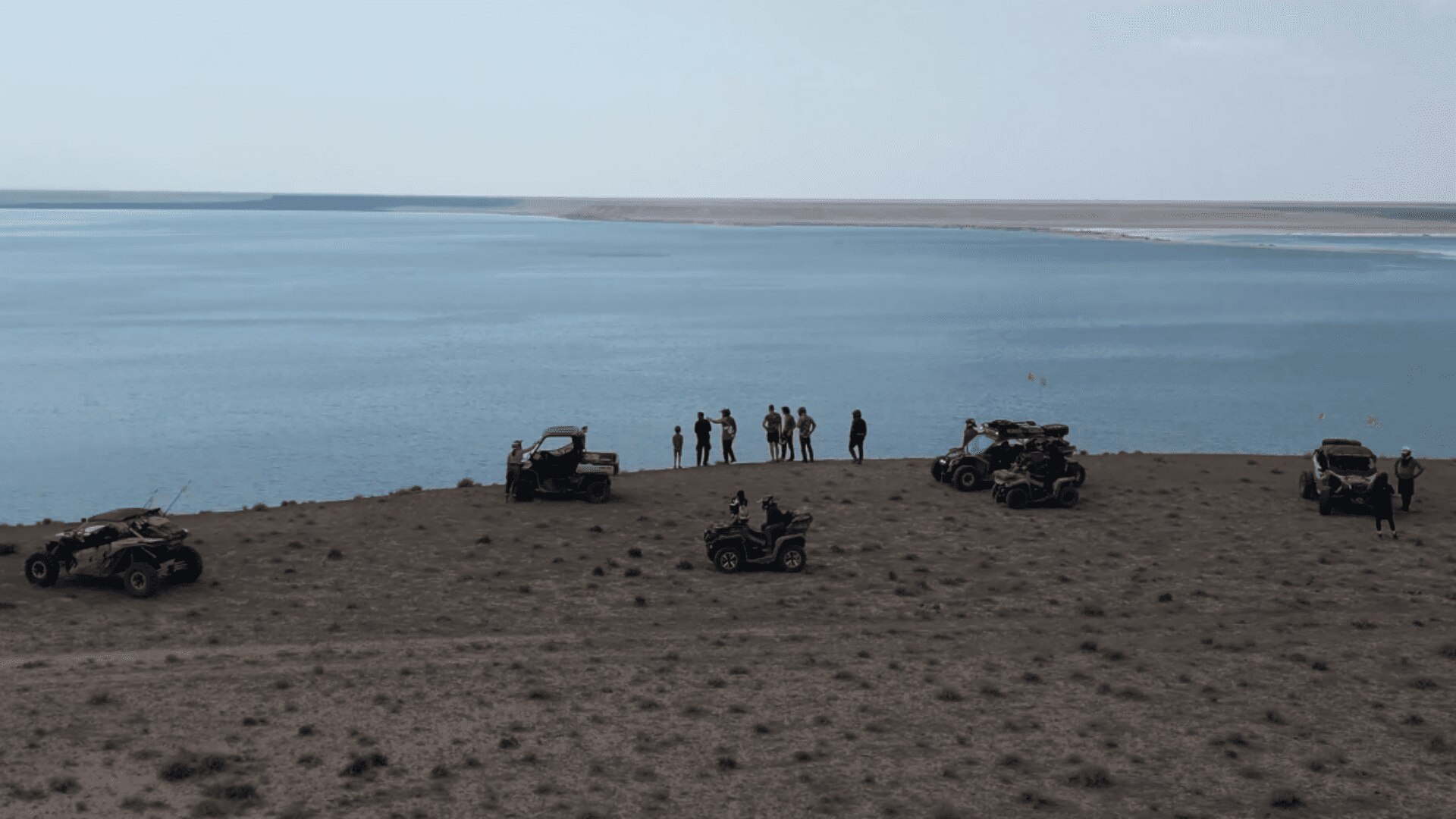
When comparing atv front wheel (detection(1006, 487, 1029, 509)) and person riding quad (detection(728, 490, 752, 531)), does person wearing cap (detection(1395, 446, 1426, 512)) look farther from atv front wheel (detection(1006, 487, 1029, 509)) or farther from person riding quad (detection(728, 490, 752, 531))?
person riding quad (detection(728, 490, 752, 531))

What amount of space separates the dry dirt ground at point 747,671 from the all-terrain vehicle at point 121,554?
350mm

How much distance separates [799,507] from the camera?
33031 mm

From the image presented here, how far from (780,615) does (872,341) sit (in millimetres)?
82035

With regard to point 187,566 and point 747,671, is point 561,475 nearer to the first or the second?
point 187,566

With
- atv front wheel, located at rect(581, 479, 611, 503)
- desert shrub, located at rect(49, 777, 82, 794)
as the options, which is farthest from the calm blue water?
desert shrub, located at rect(49, 777, 82, 794)

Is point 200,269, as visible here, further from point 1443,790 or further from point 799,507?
point 1443,790

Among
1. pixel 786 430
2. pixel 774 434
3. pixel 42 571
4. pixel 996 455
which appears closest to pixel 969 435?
pixel 996 455

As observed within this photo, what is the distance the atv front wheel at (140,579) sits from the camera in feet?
81.1

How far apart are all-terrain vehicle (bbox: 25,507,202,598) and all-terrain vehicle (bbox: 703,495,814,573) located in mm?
10122

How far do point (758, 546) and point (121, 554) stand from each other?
39.9ft

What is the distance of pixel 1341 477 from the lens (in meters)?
32.2

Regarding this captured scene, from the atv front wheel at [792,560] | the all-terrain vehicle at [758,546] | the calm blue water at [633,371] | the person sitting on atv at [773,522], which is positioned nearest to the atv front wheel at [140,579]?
the all-terrain vehicle at [758,546]

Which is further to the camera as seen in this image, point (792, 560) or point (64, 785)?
point (792, 560)

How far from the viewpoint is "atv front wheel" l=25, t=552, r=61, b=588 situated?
990 inches
